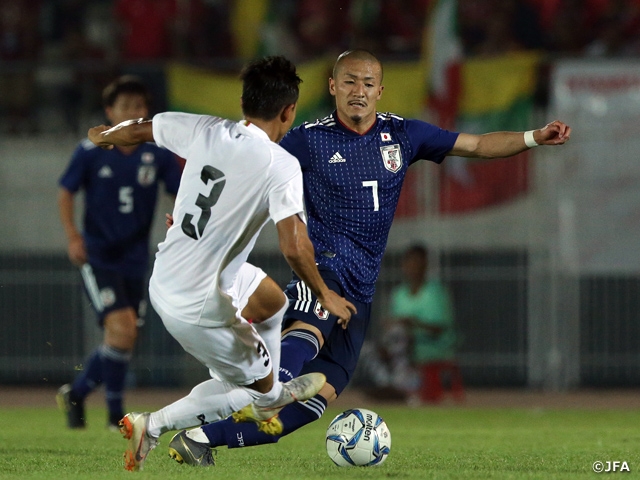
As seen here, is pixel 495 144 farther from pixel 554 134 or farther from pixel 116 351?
pixel 116 351

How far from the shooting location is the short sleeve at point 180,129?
555cm

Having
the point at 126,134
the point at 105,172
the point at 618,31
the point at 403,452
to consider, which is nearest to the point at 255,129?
the point at 126,134

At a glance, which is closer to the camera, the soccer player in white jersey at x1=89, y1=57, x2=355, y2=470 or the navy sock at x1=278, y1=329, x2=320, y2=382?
the soccer player in white jersey at x1=89, y1=57, x2=355, y2=470

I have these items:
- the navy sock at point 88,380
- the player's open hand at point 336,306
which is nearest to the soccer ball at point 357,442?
the player's open hand at point 336,306

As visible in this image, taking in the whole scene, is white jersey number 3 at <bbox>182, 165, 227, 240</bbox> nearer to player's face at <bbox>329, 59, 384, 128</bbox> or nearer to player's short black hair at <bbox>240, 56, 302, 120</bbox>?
player's short black hair at <bbox>240, 56, 302, 120</bbox>

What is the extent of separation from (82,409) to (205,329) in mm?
4210

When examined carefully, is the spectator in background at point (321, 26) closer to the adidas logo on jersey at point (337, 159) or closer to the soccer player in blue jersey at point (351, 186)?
the soccer player in blue jersey at point (351, 186)

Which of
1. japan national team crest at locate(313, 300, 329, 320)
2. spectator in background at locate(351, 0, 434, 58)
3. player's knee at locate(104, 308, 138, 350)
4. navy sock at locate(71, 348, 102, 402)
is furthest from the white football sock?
spectator in background at locate(351, 0, 434, 58)

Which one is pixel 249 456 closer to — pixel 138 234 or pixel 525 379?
pixel 138 234

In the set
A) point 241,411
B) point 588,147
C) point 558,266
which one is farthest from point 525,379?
point 241,411

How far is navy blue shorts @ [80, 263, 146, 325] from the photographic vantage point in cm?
916

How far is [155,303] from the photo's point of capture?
557cm

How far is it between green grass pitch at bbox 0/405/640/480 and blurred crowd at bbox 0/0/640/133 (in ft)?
16.6

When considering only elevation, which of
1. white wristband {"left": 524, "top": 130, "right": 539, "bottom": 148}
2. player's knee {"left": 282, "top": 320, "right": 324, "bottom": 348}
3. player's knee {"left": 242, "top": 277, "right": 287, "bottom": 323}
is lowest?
player's knee {"left": 282, "top": 320, "right": 324, "bottom": 348}
